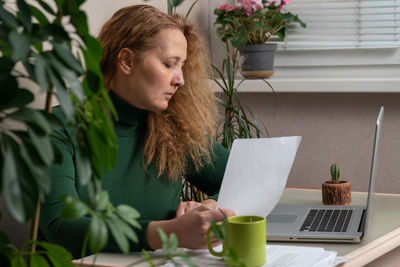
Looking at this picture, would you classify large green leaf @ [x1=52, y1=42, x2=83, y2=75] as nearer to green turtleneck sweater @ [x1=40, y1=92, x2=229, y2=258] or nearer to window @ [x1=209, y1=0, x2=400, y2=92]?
green turtleneck sweater @ [x1=40, y1=92, x2=229, y2=258]

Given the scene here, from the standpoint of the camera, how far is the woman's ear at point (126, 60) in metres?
1.61

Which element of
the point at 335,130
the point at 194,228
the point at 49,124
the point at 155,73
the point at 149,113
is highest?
the point at 49,124

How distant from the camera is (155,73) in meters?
1.59

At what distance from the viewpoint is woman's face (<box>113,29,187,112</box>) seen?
5.24ft

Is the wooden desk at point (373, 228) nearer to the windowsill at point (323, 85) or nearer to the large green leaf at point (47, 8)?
the windowsill at point (323, 85)

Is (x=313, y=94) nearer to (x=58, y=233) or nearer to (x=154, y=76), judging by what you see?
(x=154, y=76)

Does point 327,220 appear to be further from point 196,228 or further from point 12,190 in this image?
point 12,190

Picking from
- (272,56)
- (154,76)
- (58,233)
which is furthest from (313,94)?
(58,233)

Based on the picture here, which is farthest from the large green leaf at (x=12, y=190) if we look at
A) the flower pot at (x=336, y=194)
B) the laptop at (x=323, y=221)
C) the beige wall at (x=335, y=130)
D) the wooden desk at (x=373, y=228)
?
the beige wall at (x=335, y=130)

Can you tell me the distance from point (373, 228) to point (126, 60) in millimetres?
745

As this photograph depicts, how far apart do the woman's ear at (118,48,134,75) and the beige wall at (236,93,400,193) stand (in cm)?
119

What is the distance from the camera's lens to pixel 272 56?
2.54m

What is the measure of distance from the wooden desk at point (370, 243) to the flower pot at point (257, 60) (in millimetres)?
763

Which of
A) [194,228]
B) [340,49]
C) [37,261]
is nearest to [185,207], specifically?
[194,228]
